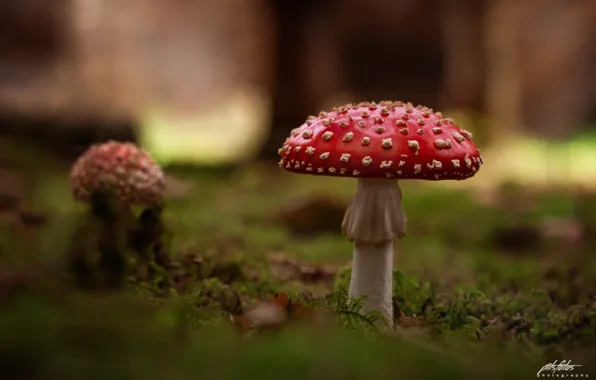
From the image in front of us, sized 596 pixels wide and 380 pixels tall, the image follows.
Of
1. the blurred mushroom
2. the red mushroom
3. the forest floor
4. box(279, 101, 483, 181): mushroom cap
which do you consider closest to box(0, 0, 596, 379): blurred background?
the forest floor

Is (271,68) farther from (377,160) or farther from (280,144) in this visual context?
(377,160)

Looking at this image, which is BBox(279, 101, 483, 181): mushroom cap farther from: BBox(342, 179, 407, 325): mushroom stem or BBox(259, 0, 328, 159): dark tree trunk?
BBox(259, 0, 328, 159): dark tree trunk

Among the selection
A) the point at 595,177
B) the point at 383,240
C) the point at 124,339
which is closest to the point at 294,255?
the point at 383,240

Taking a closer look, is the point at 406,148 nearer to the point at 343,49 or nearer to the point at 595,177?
the point at 595,177

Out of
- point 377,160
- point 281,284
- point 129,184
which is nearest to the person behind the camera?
point 377,160

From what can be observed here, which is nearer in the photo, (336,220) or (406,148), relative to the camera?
(406,148)

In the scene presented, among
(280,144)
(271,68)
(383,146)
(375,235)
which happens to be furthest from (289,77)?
(383,146)
